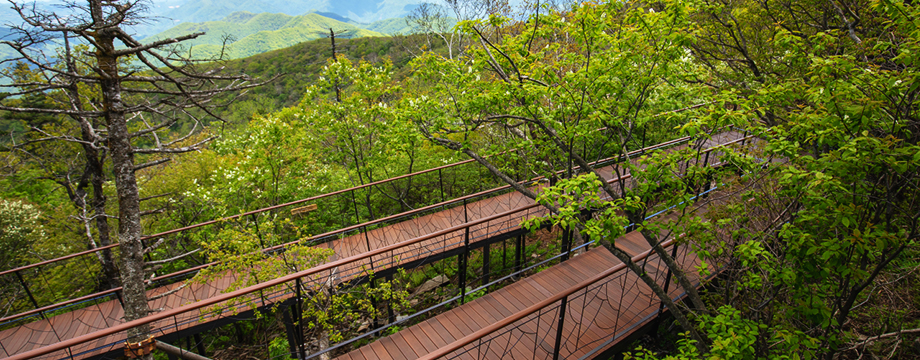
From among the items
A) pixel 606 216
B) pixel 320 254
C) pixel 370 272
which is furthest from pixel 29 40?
pixel 606 216

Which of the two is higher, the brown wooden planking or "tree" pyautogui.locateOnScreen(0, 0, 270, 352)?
"tree" pyautogui.locateOnScreen(0, 0, 270, 352)

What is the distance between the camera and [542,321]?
506 centimetres

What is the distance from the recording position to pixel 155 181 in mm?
12922

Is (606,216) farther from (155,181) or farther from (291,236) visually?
(155,181)

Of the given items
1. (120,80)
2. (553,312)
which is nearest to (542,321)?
(553,312)

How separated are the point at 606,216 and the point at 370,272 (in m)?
3.53

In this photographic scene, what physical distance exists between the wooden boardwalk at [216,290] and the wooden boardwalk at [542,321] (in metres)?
1.24

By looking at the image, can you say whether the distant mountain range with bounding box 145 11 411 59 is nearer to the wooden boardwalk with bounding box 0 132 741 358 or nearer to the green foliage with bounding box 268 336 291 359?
the wooden boardwalk with bounding box 0 132 741 358

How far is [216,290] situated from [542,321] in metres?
5.85

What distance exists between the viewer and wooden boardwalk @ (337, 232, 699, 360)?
185 inches

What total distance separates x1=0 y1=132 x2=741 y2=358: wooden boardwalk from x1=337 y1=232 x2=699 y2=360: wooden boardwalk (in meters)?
1.24

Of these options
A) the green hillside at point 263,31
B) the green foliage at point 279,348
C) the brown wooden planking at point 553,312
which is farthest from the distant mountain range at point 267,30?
the brown wooden planking at point 553,312

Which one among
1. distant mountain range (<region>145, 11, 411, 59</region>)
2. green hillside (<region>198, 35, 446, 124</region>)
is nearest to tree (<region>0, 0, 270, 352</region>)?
green hillside (<region>198, 35, 446, 124</region>)

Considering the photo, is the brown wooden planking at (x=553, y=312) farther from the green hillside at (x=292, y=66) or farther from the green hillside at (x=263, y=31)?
the green hillside at (x=263, y=31)
